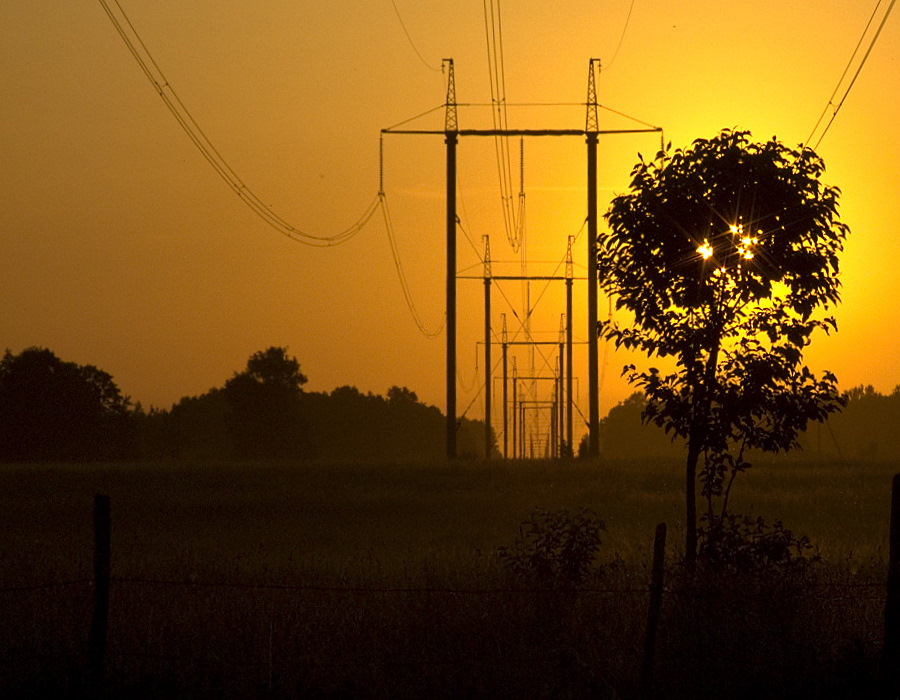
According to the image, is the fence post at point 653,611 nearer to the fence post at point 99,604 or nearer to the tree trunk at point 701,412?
the tree trunk at point 701,412

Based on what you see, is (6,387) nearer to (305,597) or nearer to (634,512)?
(634,512)

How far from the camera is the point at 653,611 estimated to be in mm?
11297

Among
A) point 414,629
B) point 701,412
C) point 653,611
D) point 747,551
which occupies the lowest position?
point 414,629

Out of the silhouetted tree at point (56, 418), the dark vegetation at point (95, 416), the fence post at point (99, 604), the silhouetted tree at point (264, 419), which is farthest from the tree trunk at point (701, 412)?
the silhouetted tree at point (264, 419)

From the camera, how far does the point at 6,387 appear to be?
375 feet

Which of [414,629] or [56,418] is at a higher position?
[56,418]

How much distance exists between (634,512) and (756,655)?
73.5 ft

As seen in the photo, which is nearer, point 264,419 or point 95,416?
point 95,416

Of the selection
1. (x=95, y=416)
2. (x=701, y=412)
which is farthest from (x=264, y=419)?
(x=701, y=412)

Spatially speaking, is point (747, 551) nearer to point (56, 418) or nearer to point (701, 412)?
point (701, 412)

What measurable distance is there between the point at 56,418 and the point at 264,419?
28.6 meters

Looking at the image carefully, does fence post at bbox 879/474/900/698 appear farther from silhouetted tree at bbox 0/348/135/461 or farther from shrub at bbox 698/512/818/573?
silhouetted tree at bbox 0/348/135/461

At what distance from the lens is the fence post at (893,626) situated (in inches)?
435

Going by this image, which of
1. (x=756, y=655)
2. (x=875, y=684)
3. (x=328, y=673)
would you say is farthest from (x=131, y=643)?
(x=875, y=684)
